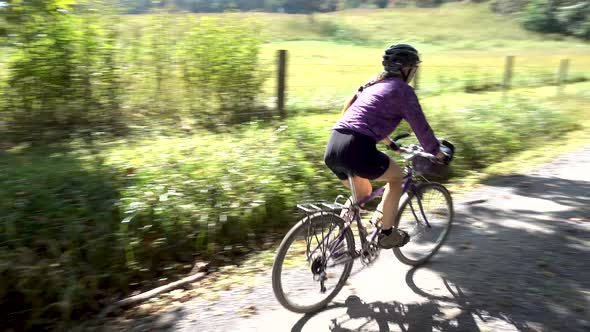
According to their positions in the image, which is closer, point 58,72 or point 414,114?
point 414,114

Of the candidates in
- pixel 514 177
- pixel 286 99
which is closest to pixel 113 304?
pixel 286 99

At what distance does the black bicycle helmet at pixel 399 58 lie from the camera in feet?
12.0

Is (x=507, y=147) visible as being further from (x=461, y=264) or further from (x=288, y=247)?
(x=288, y=247)

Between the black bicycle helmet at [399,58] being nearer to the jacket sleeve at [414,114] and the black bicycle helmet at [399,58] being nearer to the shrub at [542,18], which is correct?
the jacket sleeve at [414,114]

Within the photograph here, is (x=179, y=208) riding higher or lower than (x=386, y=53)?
lower

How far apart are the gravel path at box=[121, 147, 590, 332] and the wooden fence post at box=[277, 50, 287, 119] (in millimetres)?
3338

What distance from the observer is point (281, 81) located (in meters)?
7.64

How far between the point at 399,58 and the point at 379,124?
20.0 inches

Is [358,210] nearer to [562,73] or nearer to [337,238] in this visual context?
[337,238]

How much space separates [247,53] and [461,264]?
189 inches

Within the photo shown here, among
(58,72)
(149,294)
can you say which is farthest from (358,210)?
(58,72)

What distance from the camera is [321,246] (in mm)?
3691

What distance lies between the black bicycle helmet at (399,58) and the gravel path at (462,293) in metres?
1.67

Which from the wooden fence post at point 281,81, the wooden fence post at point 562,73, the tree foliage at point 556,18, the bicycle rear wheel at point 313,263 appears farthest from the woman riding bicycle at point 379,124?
the tree foliage at point 556,18
